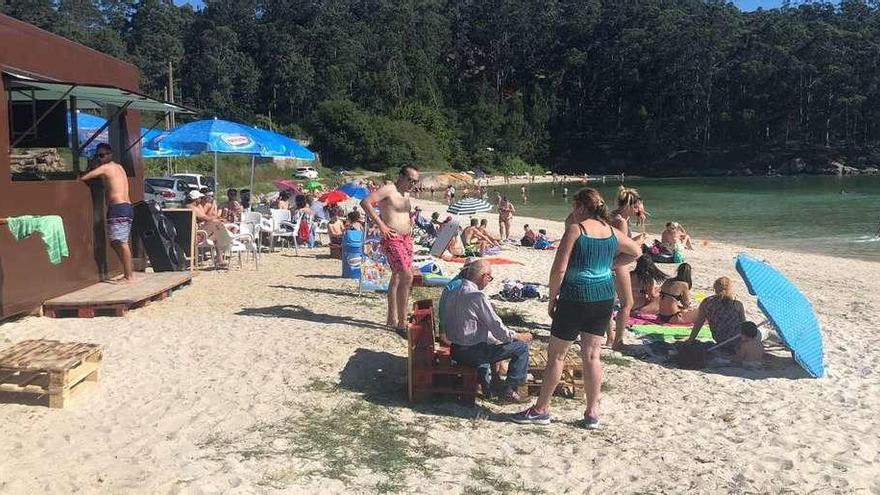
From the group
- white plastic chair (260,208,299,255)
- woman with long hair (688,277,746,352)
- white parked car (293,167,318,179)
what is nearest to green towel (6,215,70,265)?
woman with long hair (688,277,746,352)

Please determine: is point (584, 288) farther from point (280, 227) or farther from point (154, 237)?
point (280, 227)

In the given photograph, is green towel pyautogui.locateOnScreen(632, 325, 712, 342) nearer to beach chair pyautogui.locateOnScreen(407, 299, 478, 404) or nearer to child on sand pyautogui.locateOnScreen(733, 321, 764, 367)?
child on sand pyautogui.locateOnScreen(733, 321, 764, 367)

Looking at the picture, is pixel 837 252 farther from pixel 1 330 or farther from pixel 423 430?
pixel 1 330

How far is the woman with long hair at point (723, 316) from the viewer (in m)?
6.11

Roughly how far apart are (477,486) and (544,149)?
270ft

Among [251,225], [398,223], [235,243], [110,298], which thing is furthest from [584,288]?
[251,225]

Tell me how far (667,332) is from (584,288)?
3.27m

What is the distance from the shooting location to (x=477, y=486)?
11.7 ft

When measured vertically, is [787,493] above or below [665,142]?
below

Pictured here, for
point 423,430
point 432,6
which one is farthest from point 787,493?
point 432,6

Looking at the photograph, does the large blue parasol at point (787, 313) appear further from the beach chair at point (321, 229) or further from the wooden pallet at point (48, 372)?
the beach chair at point (321, 229)

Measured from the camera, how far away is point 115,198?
7000 millimetres

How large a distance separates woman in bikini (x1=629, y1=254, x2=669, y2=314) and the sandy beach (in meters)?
1.18

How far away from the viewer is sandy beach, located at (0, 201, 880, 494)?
3574 mm
